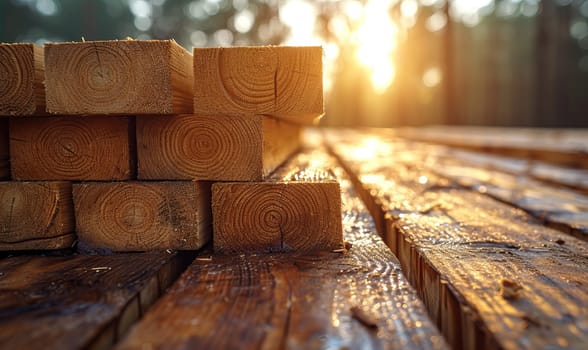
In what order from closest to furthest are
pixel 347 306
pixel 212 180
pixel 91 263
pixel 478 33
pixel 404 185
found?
pixel 347 306 → pixel 91 263 → pixel 212 180 → pixel 404 185 → pixel 478 33

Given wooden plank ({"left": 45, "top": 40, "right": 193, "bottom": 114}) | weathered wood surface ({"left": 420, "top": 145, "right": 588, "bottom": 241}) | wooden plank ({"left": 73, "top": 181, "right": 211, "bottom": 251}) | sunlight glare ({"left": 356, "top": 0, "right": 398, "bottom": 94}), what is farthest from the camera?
sunlight glare ({"left": 356, "top": 0, "right": 398, "bottom": 94})

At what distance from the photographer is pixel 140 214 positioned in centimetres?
146

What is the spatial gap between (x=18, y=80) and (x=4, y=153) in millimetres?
283

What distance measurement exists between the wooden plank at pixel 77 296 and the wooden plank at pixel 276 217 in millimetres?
202

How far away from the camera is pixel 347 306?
1.00m

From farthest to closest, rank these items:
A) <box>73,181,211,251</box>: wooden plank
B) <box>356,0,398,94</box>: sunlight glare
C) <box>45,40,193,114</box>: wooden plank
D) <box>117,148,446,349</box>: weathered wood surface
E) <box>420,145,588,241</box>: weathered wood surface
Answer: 1. <box>356,0,398,94</box>: sunlight glare
2. <box>420,145,588,241</box>: weathered wood surface
3. <box>73,181,211,251</box>: wooden plank
4. <box>45,40,193,114</box>: wooden plank
5. <box>117,148,446,349</box>: weathered wood surface

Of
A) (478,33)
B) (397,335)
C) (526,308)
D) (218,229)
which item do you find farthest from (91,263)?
(478,33)

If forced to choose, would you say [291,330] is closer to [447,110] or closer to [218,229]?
[218,229]

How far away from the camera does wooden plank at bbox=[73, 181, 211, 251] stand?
1.44 metres

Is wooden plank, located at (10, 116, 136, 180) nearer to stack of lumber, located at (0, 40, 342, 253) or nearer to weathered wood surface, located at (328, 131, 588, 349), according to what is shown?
stack of lumber, located at (0, 40, 342, 253)

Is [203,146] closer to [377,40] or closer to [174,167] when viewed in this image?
[174,167]

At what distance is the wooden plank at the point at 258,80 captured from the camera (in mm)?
1402

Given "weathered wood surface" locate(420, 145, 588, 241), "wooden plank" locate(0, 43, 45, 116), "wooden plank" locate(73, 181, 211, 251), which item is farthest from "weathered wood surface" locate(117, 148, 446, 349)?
"weathered wood surface" locate(420, 145, 588, 241)

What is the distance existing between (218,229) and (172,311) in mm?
487
